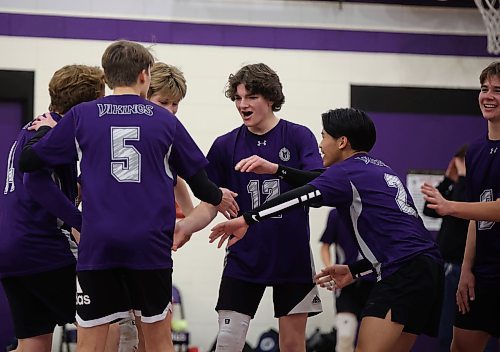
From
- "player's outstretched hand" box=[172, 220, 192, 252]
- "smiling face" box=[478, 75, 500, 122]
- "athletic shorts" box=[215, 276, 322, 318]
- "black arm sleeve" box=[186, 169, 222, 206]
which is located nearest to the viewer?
"black arm sleeve" box=[186, 169, 222, 206]

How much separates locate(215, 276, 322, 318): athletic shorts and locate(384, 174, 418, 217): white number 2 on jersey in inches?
34.7

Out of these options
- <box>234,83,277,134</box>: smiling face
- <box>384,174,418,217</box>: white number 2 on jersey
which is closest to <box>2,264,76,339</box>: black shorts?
<box>234,83,277,134</box>: smiling face

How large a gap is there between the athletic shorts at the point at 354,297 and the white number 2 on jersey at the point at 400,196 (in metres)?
4.01

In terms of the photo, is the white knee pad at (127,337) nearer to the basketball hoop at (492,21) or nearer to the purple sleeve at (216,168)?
the purple sleeve at (216,168)

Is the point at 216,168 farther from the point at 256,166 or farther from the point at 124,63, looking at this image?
the point at 124,63

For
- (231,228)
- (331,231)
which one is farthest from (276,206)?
(331,231)

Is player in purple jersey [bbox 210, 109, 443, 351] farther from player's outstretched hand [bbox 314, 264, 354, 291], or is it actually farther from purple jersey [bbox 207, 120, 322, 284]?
purple jersey [bbox 207, 120, 322, 284]

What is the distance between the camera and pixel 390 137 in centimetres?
1052

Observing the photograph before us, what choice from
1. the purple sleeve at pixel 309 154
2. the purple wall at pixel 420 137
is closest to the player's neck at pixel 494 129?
the purple sleeve at pixel 309 154

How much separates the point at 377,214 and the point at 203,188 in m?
1.05

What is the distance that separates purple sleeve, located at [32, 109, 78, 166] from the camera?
4574 millimetres

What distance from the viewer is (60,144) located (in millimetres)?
4582

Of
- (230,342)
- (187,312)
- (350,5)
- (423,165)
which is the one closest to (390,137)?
(423,165)

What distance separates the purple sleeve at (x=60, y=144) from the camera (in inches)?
180
